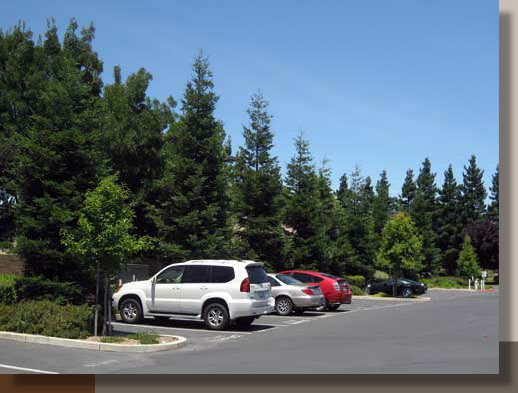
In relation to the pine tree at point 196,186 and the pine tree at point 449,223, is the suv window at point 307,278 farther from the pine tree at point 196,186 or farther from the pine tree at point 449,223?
the pine tree at point 449,223

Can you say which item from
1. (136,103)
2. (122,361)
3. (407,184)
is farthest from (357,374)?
(407,184)

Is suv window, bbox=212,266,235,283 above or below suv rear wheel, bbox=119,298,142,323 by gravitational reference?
above

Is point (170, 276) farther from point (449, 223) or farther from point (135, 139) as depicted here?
point (449, 223)

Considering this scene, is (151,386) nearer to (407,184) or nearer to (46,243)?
(46,243)

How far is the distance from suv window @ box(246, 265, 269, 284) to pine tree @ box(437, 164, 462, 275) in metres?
63.1

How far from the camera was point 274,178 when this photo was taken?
33.8m

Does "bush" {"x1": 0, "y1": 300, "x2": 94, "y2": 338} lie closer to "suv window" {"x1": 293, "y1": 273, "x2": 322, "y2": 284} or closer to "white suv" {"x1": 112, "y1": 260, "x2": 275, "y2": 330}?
"white suv" {"x1": 112, "y1": 260, "x2": 275, "y2": 330}

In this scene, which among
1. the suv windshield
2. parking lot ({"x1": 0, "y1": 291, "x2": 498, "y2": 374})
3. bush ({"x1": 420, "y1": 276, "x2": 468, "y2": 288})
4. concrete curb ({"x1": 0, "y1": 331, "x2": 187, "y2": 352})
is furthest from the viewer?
bush ({"x1": 420, "y1": 276, "x2": 468, "y2": 288})

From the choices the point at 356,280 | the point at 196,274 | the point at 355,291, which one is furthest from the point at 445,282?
the point at 196,274

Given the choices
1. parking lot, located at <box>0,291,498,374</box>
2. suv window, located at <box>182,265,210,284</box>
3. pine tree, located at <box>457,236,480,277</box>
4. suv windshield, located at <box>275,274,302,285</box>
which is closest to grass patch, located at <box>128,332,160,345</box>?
parking lot, located at <box>0,291,498,374</box>

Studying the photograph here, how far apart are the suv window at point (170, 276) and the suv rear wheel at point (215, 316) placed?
1.36 meters

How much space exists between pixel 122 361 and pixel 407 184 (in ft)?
257

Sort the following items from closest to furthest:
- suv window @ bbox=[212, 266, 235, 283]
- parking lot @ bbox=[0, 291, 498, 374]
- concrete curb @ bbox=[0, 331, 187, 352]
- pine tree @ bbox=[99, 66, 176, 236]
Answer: parking lot @ bbox=[0, 291, 498, 374]
concrete curb @ bbox=[0, 331, 187, 352]
suv window @ bbox=[212, 266, 235, 283]
pine tree @ bbox=[99, 66, 176, 236]

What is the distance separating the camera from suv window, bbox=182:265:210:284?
1672 cm
